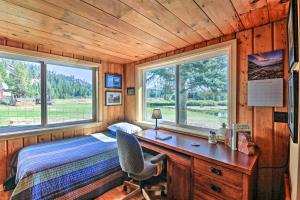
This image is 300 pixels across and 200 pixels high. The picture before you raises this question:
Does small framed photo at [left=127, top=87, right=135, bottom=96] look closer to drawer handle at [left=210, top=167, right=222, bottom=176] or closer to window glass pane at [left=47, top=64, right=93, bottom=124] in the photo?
window glass pane at [left=47, top=64, right=93, bottom=124]

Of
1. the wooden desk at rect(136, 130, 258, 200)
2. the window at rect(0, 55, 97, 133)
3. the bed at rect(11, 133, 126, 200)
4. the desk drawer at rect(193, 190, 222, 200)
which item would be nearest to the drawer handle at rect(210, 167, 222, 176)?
the wooden desk at rect(136, 130, 258, 200)

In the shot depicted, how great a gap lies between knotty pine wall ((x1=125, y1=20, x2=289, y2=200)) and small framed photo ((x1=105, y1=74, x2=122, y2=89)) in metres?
2.46

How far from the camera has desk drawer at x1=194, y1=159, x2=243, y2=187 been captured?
1274 millimetres

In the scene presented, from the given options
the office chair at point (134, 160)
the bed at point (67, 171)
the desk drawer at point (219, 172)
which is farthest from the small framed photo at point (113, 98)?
the desk drawer at point (219, 172)

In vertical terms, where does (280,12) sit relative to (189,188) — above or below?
above

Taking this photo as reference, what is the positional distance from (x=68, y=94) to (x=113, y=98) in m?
0.92

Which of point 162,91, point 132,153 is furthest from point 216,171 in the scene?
point 162,91

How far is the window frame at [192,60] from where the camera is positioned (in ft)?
6.24

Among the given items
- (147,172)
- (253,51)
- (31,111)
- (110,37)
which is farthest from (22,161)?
(253,51)

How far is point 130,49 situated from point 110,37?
1.82 ft

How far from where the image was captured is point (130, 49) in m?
2.58

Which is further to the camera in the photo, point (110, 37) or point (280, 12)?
point (110, 37)

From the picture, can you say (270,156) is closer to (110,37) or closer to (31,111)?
(110,37)

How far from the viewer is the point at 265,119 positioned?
1.67 metres
